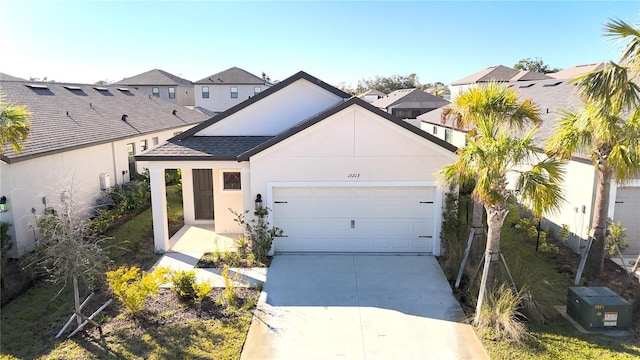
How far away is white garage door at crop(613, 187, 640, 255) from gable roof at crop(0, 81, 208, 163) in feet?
54.2

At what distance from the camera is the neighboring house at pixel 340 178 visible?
11156 millimetres

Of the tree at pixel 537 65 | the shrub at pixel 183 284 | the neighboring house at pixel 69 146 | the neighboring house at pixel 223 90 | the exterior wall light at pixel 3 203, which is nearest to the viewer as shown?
the shrub at pixel 183 284

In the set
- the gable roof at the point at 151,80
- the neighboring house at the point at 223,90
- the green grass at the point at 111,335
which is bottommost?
the green grass at the point at 111,335

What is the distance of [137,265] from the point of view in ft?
36.4

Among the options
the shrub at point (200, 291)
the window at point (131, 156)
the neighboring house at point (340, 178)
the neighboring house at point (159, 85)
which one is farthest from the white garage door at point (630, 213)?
the neighboring house at point (159, 85)

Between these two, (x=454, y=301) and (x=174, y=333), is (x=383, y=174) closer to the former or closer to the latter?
(x=454, y=301)

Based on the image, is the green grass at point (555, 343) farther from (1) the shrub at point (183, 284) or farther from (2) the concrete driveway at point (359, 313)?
(1) the shrub at point (183, 284)

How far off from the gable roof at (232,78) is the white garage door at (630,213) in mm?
40798

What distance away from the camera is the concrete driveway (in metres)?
7.19

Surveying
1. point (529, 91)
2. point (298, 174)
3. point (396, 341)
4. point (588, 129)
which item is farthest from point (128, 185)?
point (529, 91)

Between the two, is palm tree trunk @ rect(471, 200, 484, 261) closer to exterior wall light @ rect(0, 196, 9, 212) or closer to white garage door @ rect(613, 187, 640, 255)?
white garage door @ rect(613, 187, 640, 255)

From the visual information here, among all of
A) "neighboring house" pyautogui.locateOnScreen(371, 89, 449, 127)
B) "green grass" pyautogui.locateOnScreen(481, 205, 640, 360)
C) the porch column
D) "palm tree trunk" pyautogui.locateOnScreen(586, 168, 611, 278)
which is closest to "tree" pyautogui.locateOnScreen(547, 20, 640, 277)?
"palm tree trunk" pyautogui.locateOnScreen(586, 168, 611, 278)

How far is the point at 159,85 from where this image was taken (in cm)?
4822

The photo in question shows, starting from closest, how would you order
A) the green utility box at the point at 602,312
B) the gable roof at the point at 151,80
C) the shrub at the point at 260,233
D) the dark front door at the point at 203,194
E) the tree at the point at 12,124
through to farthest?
1. the green utility box at the point at 602,312
2. the tree at the point at 12,124
3. the shrub at the point at 260,233
4. the dark front door at the point at 203,194
5. the gable roof at the point at 151,80
